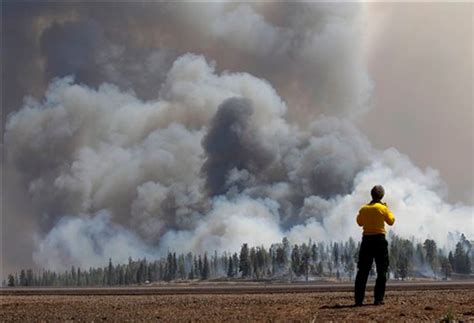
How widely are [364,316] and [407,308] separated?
1728 millimetres

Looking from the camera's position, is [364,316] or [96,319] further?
[96,319]

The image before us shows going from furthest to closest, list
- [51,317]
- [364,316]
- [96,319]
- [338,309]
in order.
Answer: [51,317] < [96,319] < [338,309] < [364,316]

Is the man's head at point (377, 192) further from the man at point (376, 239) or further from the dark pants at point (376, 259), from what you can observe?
the dark pants at point (376, 259)

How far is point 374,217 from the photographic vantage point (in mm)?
18969

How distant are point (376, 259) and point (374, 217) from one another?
128 cm

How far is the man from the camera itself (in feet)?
62.0

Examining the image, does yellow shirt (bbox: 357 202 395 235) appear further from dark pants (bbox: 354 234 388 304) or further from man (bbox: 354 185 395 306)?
dark pants (bbox: 354 234 388 304)

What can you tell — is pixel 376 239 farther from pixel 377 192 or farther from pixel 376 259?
pixel 377 192

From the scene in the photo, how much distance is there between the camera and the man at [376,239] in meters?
18.9

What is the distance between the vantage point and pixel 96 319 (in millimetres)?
19688

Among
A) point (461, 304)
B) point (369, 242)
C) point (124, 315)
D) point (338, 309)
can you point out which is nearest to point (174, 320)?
point (124, 315)

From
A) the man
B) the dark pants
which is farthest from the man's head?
the dark pants

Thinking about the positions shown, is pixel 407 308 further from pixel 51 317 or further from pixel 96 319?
pixel 51 317

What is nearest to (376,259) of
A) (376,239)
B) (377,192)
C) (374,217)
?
(376,239)
